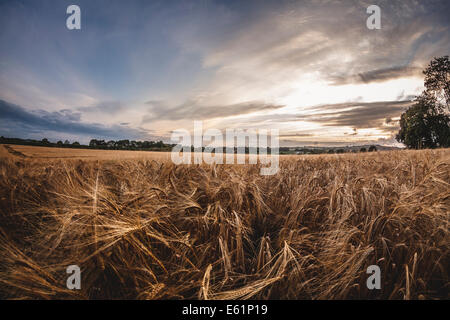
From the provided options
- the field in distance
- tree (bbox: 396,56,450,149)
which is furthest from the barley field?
tree (bbox: 396,56,450,149)

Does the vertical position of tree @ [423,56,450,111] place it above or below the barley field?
above

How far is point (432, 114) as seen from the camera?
106ft

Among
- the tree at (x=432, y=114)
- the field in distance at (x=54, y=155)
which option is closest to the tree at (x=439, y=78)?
the tree at (x=432, y=114)

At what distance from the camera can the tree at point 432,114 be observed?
29.2 meters

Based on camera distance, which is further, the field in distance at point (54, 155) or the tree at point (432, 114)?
the tree at point (432, 114)

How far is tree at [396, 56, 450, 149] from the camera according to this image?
2917 centimetres

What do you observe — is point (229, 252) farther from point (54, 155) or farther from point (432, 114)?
point (432, 114)

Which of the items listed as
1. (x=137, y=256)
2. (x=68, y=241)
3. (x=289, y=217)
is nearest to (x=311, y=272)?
(x=289, y=217)

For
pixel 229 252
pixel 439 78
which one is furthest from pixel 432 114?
pixel 229 252

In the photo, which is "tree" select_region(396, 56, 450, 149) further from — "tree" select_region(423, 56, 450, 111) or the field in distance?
the field in distance

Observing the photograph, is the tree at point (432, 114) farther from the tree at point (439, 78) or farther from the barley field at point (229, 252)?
the barley field at point (229, 252)

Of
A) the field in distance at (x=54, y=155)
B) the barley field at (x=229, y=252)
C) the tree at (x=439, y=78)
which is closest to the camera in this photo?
the barley field at (x=229, y=252)
